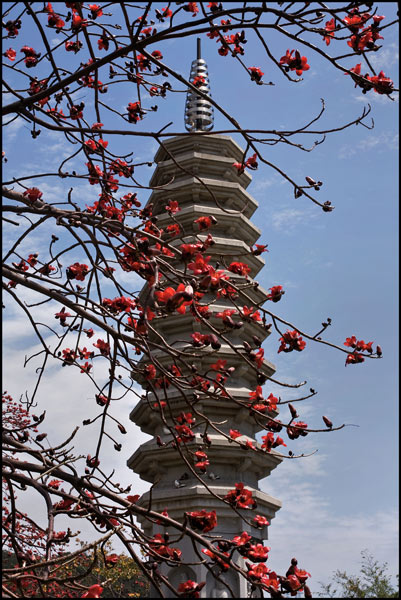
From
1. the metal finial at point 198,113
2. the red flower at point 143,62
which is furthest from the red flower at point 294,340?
the metal finial at point 198,113

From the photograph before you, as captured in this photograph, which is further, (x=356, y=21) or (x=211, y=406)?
(x=211, y=406)

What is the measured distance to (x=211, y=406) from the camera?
9500 mm

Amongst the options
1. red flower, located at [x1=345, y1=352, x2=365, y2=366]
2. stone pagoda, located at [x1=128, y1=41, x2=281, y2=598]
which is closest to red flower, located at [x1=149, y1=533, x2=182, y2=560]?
red flower, located at [x1=345, y1=352, x2=365, y2=366]

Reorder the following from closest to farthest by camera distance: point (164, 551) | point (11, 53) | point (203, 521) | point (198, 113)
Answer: point (203, 521)
point (164, 551)
point (11, 53)
point (198, 113)

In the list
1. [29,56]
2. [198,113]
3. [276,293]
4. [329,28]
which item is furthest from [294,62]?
[198,113]

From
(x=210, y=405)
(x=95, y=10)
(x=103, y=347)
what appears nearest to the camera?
(x=103, y=347)

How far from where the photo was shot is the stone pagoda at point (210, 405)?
8.81 m

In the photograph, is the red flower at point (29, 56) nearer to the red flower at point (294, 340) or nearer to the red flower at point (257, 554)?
the red flower at point (294, 340)

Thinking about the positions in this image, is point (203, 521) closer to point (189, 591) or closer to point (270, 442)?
point (189, 591)

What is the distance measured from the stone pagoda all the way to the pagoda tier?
15mm

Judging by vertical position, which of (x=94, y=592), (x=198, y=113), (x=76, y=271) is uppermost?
(x=198, y=113)

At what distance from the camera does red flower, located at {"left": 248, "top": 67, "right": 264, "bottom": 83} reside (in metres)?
3.84

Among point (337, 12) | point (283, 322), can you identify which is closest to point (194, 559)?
point (283, 322)

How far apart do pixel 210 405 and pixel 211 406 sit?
0.05 meters
